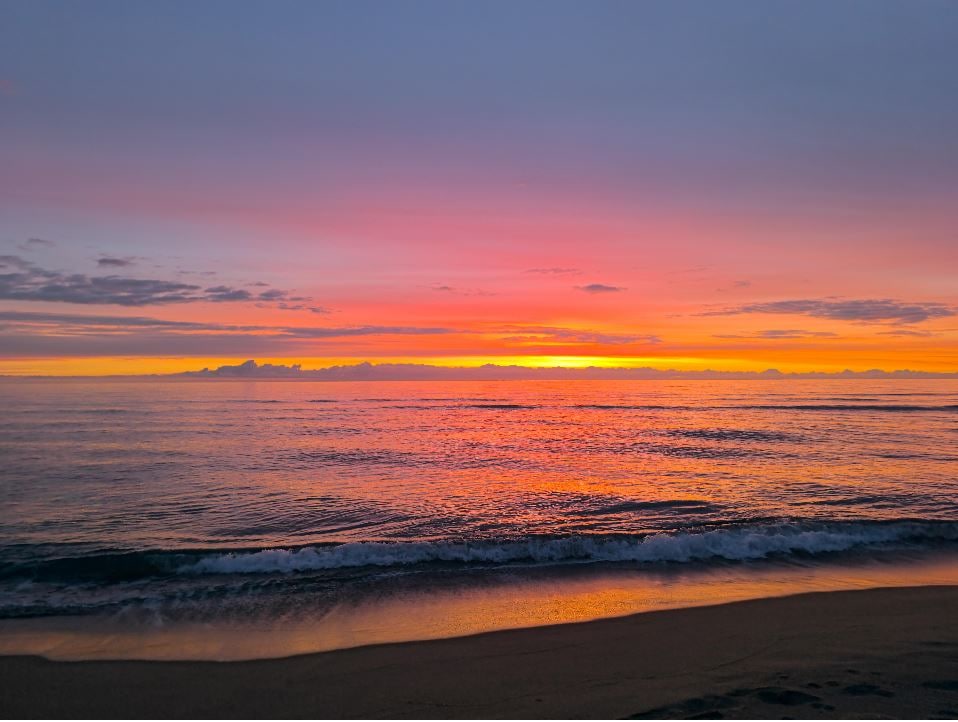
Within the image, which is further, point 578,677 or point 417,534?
point 417,534

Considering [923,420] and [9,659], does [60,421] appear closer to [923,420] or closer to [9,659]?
[9,659]

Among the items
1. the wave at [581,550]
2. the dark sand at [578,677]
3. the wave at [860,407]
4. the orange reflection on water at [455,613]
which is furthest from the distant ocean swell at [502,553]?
the wave at [860,407]

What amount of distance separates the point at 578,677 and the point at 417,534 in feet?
27.2

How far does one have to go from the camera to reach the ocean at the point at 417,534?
1002 centimetres

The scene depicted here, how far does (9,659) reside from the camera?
8125mm

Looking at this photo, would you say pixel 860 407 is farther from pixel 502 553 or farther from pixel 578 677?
pixel 578 677

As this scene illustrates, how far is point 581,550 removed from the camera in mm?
13953

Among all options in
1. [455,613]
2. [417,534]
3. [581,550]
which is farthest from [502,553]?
[455,613]

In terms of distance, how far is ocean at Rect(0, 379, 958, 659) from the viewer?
10023mm

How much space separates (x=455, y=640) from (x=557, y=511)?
9.45 meters

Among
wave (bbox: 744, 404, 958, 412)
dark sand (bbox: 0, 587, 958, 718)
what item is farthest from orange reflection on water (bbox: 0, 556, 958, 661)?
wave (bbox: 744, 404, 958, 412)

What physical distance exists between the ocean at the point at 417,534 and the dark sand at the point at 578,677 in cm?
75

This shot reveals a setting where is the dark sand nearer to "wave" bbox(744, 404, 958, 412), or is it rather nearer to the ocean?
the ocean

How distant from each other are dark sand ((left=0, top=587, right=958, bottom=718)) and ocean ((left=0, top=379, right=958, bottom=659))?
0.75 metres
